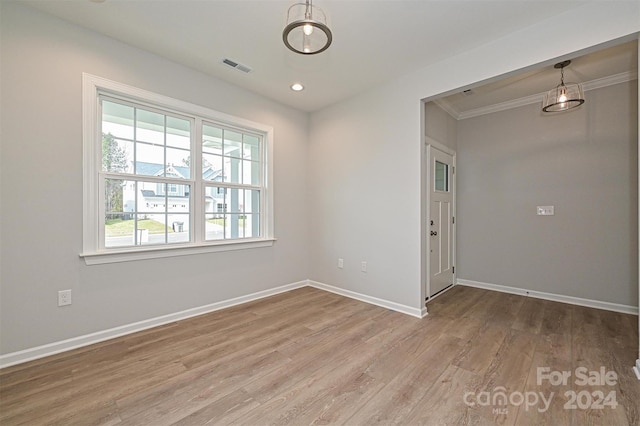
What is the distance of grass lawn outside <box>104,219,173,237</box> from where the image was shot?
8.63ft

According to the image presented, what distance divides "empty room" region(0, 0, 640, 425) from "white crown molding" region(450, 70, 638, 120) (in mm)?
29

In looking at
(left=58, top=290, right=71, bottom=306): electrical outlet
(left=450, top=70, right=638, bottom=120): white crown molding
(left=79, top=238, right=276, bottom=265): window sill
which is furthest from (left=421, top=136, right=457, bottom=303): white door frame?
(left=58, top=290, right=71, bottom=306): electrical outlet

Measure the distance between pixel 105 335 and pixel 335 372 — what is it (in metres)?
2.17

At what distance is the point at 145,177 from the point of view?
2.81 metres

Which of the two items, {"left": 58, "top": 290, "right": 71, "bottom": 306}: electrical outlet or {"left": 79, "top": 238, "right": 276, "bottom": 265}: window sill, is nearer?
{"left": 58, "top": 290, "right": 71, "bottom": 306}: electrical outlet

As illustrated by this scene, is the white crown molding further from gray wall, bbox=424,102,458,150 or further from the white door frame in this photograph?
the white door frame

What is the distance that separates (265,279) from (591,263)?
4207mm

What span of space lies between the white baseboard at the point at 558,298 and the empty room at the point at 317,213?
3cm

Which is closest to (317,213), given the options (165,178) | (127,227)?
(165,178)

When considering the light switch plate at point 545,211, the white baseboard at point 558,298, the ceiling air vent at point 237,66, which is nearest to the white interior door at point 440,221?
the white baseboard at point 558,298

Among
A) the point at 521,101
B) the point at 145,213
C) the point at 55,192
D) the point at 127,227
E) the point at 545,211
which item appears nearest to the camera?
the point at 55,192

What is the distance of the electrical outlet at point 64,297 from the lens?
7.60 feet

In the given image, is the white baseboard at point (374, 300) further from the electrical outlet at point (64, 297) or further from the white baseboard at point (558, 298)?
the electrical outlet at point (64, 297)

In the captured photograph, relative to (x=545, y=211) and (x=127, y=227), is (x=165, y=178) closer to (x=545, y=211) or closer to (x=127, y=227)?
(x=127, y=227)
